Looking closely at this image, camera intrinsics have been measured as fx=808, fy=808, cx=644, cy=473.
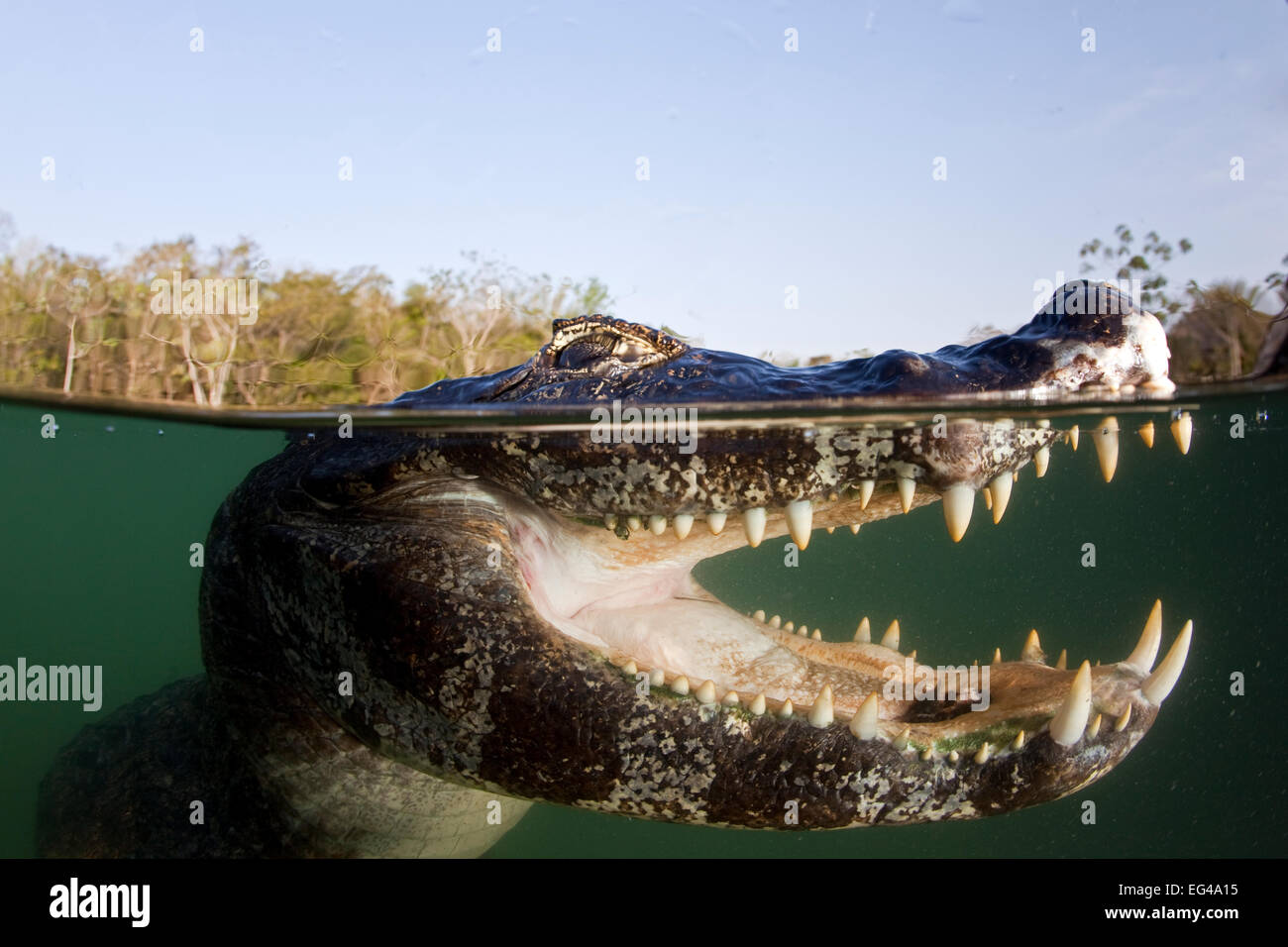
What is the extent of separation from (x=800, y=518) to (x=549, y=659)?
2.86ft

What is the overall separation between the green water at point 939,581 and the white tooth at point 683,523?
1.30m

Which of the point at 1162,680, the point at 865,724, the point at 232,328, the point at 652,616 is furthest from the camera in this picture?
the point at 232,328

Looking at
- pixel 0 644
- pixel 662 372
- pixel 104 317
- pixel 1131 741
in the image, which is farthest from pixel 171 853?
pixel 0 644

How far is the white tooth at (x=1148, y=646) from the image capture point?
8.23ft

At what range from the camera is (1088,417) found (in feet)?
11.3

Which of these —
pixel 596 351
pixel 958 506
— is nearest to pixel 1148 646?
pixel 958 506

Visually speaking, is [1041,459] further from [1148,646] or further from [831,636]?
[831,636]

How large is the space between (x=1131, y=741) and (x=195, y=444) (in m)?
9.28

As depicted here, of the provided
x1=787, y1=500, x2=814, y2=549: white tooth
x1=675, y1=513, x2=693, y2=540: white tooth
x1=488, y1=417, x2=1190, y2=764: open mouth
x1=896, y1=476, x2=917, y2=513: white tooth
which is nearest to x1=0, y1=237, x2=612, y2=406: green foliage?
x1=488, y1=417, x2=1190, y2=764: open mouth

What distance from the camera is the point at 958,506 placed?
2.36m

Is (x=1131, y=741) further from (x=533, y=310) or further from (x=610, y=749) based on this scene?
(x=533, y=310)

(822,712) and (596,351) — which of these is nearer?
(822,712)

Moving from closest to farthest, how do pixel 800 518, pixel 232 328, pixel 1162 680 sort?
pixel 1162 680 < pixel 800 518 < pixel 232 328
